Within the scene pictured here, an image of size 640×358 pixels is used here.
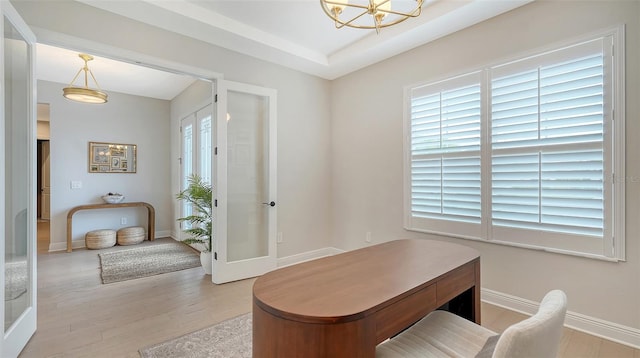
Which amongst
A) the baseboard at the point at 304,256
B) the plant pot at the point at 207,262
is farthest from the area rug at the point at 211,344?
the baseboard at the point at 304,256

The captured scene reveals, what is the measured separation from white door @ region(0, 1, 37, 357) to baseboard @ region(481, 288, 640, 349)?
12.2 feet

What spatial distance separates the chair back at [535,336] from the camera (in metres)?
0.76

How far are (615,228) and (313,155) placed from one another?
3.19 meters

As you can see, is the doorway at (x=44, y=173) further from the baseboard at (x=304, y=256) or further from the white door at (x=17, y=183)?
the baseboard at (x=304, y=256)

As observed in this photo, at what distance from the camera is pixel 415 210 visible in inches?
132

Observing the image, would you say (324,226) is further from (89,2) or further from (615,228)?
(89,2)

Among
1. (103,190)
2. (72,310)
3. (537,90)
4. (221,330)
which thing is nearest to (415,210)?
(537,90)

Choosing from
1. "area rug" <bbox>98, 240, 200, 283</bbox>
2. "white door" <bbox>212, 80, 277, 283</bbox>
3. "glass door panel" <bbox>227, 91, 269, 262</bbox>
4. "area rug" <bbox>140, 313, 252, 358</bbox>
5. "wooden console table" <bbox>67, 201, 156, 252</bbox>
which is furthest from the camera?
"wooden console table" <bbox>67, 201, 156, 252</bbox>

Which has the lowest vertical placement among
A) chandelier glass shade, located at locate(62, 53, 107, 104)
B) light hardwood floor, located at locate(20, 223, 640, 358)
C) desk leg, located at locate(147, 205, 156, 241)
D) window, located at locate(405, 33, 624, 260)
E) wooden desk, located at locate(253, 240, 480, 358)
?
light hardwood floor, located at locate(20, 223, 640, 358)

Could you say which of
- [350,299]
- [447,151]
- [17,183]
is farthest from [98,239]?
[447,151]

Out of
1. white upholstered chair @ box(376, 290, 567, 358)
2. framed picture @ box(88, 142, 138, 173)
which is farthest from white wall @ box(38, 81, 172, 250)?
white upholstered chair @ box(376, 290, 567, 358)

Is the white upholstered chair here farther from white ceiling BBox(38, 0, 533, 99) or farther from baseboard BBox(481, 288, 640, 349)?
white ceiling BBox(38, 0, 533, 99)

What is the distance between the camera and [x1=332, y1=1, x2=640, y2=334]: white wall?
2076 mm

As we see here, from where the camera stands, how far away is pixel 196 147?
5031 mm
